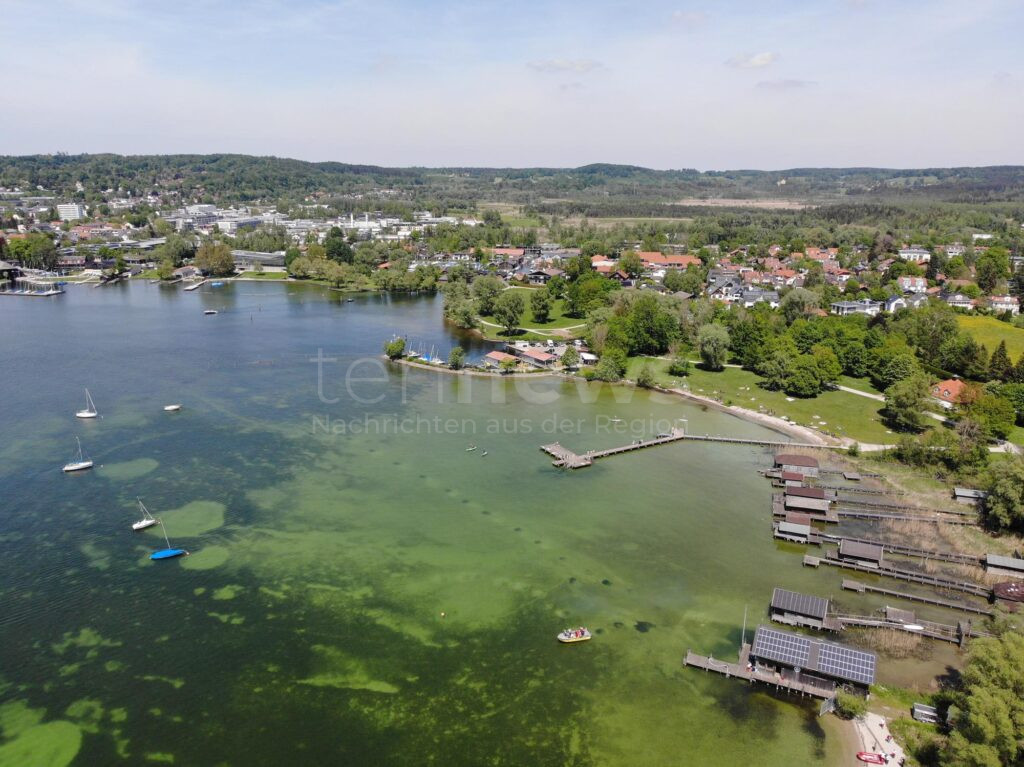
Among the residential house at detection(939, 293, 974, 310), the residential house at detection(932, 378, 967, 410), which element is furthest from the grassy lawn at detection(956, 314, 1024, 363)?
the residential house at detection(932, 378, 967, 410)

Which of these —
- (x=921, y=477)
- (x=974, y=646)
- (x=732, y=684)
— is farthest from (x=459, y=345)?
(x=974, y=646)

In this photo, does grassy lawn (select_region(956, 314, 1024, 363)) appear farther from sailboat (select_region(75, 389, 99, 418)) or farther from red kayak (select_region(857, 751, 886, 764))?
sailboat (select_region(75, 389, 99, 418))

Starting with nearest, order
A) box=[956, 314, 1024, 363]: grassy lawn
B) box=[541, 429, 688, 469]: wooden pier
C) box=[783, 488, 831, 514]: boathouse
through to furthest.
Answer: box=[783, 488, 831, 514]: boathouse → box=[541, 429, 688, 469]: wooden pier → box=[956, 314, 1024, 363]: grassy lawn

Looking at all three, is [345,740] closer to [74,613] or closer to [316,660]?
[316,660]

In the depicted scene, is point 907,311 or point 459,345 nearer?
point 907,311

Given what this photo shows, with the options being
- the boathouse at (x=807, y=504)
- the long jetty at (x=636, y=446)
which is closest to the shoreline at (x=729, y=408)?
the long jetty at (x=636, y=446)

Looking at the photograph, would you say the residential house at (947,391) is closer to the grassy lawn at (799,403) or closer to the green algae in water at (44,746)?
the grassy lawn at (799,403)
